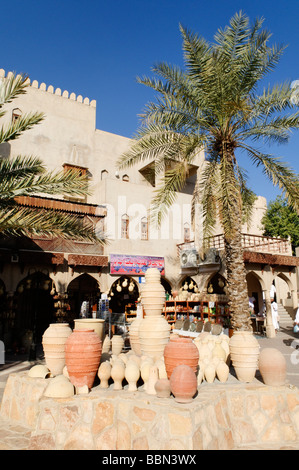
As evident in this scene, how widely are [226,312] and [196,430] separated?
1029 centimetres

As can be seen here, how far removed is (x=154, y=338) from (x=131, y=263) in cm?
1011

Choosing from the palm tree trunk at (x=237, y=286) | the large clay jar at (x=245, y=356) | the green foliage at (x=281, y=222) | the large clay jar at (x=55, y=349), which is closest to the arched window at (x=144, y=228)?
the palm tree trunk at (x=237, y=286)

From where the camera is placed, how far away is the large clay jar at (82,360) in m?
4.51

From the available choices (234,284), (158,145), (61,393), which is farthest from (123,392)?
(158,145)

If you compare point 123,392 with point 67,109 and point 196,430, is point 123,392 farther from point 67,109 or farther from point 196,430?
point 67,109

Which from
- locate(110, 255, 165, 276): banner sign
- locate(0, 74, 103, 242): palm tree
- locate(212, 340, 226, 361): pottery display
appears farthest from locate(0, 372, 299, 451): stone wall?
locate(110, 255, 165, 276): banner sign

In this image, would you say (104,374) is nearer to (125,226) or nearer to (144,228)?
(125,226)

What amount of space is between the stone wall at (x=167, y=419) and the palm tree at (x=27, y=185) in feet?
11.0

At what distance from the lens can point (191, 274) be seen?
53.6ft

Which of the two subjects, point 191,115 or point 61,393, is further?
point 191,115

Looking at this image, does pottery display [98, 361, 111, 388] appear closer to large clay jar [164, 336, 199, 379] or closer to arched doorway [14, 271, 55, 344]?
large clay jar [164, 336, 199, 379]

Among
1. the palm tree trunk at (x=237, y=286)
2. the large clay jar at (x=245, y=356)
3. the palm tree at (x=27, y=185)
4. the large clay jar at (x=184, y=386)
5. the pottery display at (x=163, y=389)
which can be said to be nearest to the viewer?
the large clay jar at (x=184, y=386)

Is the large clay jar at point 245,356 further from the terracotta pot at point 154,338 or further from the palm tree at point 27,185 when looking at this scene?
the palm tree at point 27,185

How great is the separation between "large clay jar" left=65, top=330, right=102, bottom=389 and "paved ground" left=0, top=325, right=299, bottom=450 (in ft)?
3.21
